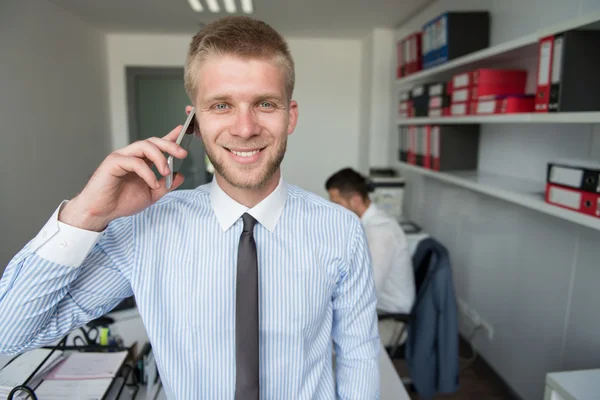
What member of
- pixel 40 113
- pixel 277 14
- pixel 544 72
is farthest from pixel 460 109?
pixel 40 113

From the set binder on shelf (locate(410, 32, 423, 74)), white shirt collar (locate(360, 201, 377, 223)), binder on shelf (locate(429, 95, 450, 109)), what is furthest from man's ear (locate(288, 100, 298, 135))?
binder on shelf (locate(410, 32, 423, 74))

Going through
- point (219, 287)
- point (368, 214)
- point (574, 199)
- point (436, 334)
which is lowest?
point (436, 334)

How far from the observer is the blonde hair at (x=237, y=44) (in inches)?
32.4

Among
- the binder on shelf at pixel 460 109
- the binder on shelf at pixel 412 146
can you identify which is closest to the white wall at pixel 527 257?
the binder on shelf at pixel 460 109

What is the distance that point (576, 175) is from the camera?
4.79 feet

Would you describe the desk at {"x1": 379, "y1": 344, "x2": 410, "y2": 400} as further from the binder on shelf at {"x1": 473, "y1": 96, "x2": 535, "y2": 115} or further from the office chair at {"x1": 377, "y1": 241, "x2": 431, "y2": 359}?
the binder on shelf at {"x1": 473, "y1": 96, "x2": 535, "y2": 115}

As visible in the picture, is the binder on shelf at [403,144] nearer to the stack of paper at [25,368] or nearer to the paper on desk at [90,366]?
the paper on desk at [90,366]

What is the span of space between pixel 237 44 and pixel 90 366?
1044mm

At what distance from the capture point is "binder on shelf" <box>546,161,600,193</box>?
1.38 metres

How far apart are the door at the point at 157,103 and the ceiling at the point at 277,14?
52cm

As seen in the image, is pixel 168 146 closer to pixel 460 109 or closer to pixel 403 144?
pixel 460 109

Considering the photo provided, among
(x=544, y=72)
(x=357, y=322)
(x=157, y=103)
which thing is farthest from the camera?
(x=157, y=103)

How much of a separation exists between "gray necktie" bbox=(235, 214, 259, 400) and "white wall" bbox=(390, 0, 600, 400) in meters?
1.66

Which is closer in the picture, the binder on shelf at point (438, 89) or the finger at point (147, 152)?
the finger at point (147, 152)
